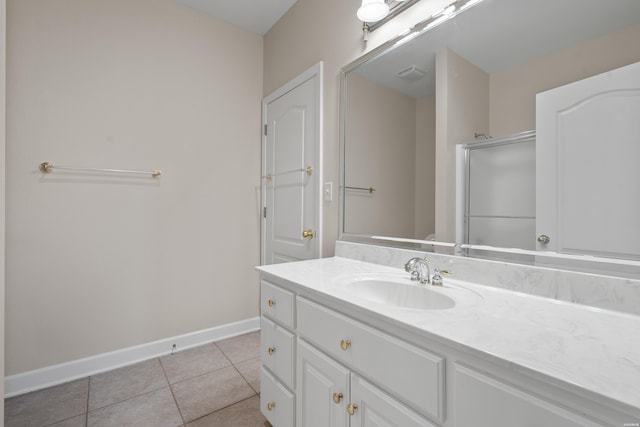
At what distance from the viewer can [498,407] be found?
0.55m

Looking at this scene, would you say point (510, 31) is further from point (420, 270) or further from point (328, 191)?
point (328, 191)

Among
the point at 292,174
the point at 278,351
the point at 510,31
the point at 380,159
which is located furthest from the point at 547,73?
the point at 292,174

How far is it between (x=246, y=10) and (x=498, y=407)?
2.70 meters

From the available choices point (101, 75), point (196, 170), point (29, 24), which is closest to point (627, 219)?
point (196, 170)

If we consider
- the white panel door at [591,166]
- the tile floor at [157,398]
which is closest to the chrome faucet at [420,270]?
the white panel door at [591,166]

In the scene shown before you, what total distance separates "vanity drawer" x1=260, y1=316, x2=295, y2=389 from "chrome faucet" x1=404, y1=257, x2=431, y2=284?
531 millimetres

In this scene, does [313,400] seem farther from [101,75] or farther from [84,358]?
[101,75]

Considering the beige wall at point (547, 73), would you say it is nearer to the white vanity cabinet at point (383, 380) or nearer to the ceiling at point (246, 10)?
the white vanity cabinet at point (383, 380)

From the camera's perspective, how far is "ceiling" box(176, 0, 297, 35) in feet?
7.00

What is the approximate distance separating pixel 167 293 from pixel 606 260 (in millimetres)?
2369

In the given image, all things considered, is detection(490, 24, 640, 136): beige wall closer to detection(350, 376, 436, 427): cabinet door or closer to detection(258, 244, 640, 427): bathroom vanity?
detection(258, 244, 640, 427): bathroom vanity

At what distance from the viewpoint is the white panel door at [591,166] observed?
77cm

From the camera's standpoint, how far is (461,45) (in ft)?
3.84

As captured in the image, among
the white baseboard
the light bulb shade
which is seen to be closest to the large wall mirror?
the light bulb shade
